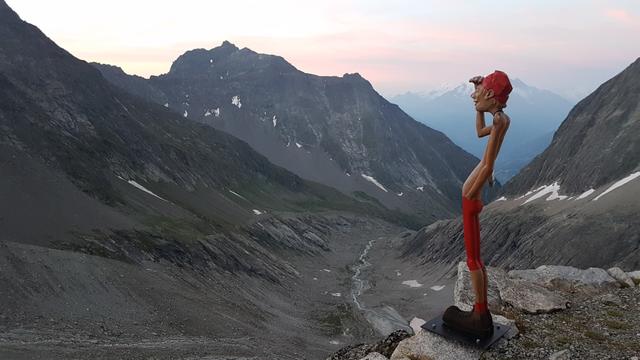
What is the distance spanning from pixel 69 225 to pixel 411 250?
95760 millimetres

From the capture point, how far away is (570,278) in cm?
2300

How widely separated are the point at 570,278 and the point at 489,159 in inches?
Result: 426

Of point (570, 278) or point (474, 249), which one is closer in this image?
point (474, 249)

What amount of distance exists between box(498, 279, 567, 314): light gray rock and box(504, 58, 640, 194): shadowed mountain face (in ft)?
→ 311

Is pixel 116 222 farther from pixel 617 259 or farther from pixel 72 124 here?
pixel 617 259

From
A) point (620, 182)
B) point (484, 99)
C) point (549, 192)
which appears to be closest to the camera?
point (484, 99)

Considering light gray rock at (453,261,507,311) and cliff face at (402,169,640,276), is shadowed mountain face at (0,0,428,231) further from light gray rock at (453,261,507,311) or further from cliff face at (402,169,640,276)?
light gray rock at (453,261,507,311)

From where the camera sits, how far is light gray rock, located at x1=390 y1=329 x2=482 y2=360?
15562 mm

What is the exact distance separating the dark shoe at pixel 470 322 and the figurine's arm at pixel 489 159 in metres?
3.60

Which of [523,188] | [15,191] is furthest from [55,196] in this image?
[523,188]

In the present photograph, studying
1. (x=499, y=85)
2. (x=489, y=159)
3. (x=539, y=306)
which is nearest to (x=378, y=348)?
(x=539, y=306)

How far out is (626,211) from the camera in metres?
81.4

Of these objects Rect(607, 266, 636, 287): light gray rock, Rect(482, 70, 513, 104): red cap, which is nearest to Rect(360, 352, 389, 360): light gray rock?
Rect(482, 70, 513, 104): red cap

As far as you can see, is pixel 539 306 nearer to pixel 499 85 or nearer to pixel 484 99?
pixel 484 99
